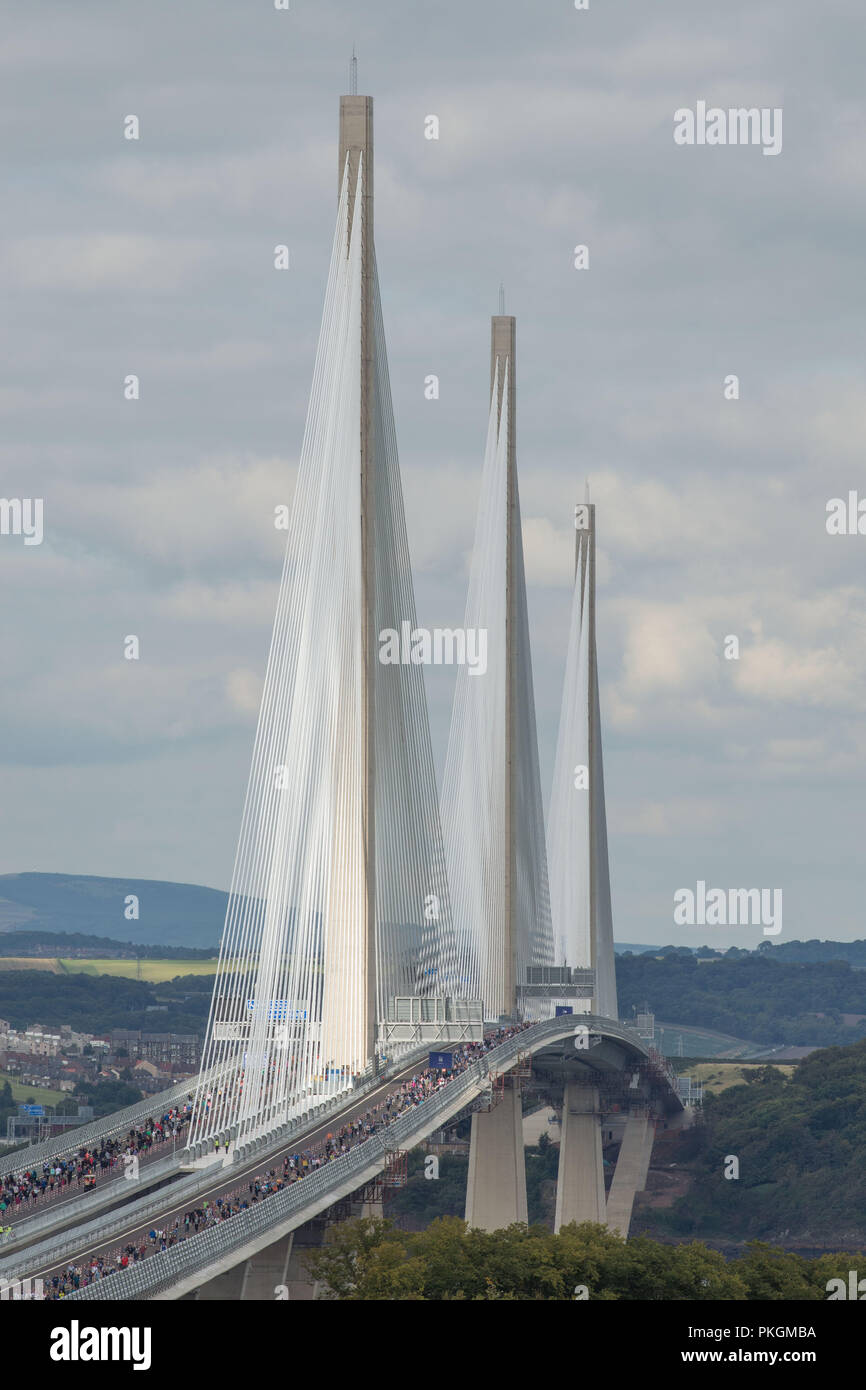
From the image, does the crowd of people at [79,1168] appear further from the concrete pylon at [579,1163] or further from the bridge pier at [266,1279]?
the concrete pylon at [579,1163]

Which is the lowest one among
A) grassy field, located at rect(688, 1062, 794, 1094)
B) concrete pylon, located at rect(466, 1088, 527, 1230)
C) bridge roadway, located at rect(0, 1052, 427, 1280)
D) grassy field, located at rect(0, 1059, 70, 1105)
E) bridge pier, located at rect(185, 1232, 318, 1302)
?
bridge pier, located at rect(185, 1232, 318, 1302)

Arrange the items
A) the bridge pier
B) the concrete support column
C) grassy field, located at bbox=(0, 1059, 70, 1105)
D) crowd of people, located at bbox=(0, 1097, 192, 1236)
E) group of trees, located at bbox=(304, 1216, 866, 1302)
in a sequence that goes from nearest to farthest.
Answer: the bridge pier → the concrete support column → group of trees, located at bbox=(304, 1216, 866, 1302) → crowd of people, located at bbox=(0, 1097, 192, 1236) → grassy field, located at bbox=(0, 1059, 70, 1105)

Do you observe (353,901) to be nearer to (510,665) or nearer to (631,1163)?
(510,665)

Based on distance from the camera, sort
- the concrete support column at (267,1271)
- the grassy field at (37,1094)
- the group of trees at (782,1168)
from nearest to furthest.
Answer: the concrete support column at (267,1271)
the group of trees at (782,1168)
the grassy field at (37,1094)

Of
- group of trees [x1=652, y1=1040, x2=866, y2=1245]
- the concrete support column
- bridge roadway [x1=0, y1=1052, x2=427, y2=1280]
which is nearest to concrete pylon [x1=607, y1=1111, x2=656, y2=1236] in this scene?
group of trees [x1=652, y1=1040, x2=866, y2=1245]

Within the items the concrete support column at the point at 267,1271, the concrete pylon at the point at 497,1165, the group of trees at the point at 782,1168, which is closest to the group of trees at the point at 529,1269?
the concrete support column at the point at 267,1271

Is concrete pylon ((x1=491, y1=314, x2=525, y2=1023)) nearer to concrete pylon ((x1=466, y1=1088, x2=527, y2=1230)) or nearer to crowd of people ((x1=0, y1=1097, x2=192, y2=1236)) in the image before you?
concrete pylon ((x1=466, y1=1088, x2=527, y2=1230))

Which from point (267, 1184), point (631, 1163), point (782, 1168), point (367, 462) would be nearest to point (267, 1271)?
point (267, 1184)
